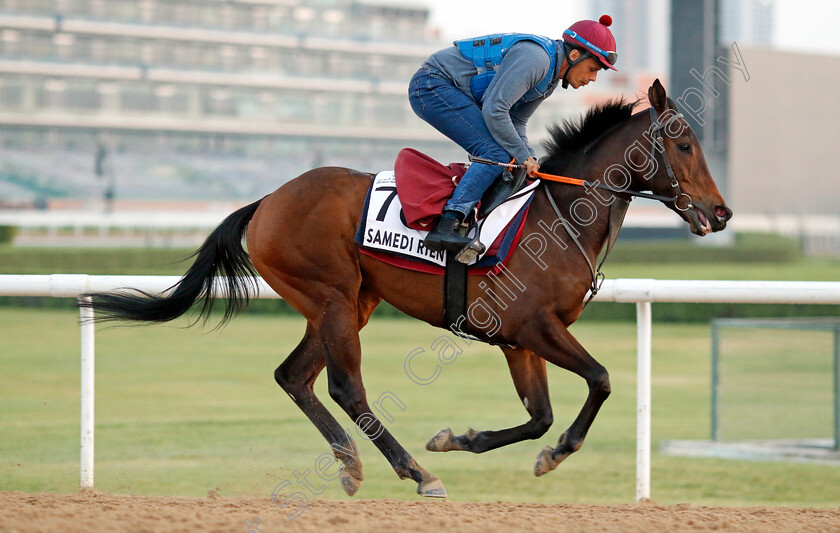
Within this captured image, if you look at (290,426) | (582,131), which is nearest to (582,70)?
(582,131)

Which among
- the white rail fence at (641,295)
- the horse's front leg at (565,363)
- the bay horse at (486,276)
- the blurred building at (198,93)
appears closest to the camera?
the horse's front leg at (565,363)

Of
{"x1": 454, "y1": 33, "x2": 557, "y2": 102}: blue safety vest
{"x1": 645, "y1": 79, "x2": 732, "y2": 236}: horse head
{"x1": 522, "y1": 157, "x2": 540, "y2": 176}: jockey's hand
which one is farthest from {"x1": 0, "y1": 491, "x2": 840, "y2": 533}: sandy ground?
{"x1": 454, "y1": 33, "x2": 557, "y2": 102}: blue safety vest

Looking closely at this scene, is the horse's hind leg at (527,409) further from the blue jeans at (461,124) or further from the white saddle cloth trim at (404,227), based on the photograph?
the blue jeans at (461,124)

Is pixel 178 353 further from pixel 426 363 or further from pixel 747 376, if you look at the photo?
pixel 747 376

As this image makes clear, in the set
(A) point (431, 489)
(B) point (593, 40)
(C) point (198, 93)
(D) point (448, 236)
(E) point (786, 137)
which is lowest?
(A) point (431, 489)

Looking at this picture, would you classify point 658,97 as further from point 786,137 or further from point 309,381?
point 786,137

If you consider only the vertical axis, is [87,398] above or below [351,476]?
above

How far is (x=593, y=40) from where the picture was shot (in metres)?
3.76

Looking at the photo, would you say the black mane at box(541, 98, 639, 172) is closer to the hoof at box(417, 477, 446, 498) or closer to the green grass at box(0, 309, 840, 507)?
the hoof at box(417, 477, 446, 498)

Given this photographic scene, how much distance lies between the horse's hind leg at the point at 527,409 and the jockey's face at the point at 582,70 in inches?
43.1

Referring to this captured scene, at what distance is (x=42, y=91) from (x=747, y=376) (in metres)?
37.6

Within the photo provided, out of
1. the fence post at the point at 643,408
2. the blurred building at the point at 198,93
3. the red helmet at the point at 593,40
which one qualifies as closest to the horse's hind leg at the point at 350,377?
the fence post at the point at 643,408

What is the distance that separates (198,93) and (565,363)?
41405mm

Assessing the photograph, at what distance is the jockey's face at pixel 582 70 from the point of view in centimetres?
379
